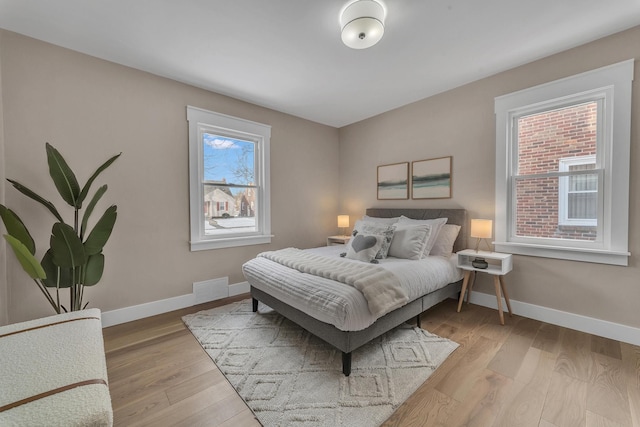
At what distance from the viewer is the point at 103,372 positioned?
991 mm

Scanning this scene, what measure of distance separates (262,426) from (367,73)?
3.12m

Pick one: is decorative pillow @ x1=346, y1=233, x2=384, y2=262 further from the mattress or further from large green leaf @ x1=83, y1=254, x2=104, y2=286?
large green leaf @ x1=83, y1=254, x2=104, y2=286

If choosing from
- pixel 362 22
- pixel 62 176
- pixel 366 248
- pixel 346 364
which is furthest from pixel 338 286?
pixel 62 176

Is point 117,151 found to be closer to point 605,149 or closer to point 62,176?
point 62,176

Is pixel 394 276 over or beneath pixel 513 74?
beneath

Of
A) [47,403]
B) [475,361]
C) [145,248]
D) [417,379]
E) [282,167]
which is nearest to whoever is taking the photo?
[47,403]

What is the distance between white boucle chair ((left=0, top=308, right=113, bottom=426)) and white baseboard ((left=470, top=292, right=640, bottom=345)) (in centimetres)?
330

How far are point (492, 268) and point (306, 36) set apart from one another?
2.83 meters

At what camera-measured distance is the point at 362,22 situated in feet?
6.02

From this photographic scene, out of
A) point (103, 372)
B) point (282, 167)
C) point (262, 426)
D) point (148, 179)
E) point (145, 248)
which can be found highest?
point (282, 167)

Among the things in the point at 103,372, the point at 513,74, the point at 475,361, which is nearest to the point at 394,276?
the point at 475,361

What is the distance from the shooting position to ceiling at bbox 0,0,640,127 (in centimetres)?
184

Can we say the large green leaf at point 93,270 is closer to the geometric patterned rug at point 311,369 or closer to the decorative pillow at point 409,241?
the geometric patterned rug at point 311,369

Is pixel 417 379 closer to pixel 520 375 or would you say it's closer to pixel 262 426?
pixel 520 375
